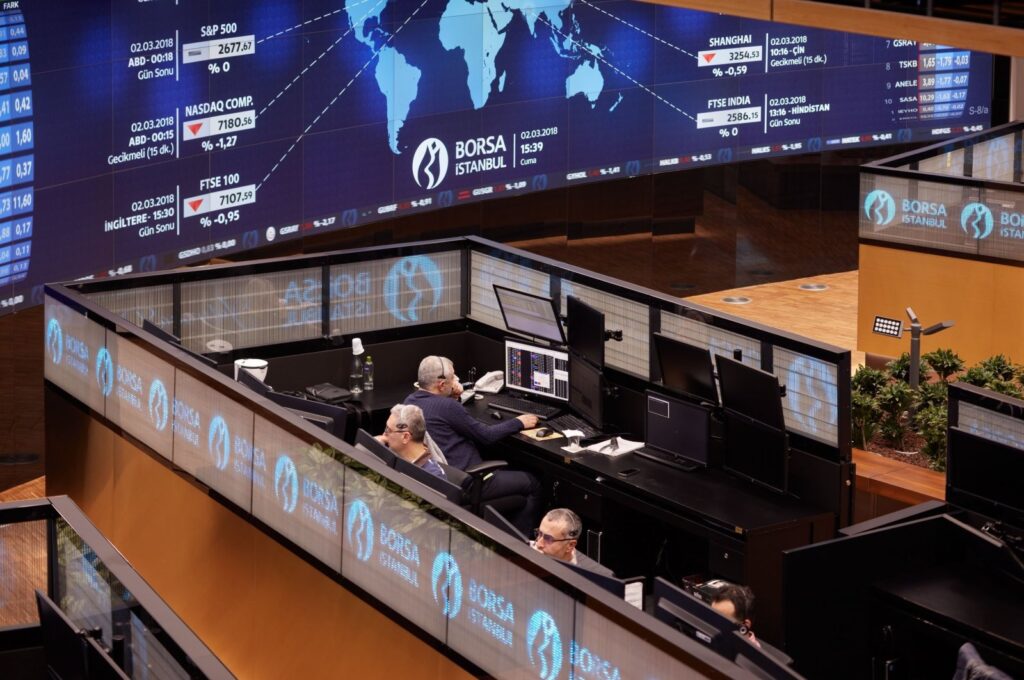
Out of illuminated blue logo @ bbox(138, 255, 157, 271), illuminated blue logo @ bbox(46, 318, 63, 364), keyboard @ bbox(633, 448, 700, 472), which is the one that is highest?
illuminated blue logo @ bbox(138, 255, 157, 271)

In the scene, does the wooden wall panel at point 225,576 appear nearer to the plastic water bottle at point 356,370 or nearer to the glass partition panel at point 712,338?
the plastic water bottle at point 356,370

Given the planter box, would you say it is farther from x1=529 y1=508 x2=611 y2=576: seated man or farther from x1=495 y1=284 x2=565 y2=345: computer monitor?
x1=529 y1=508 x2=611 y2=576: seated man

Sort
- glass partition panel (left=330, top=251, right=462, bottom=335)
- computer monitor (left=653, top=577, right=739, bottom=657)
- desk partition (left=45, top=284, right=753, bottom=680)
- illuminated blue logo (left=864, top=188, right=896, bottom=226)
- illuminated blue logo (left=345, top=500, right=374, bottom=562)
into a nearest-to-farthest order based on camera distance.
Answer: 1. desk partition (left=45, top=284, right=753, bottom=680)
2. computer monitor (left=653, top=577, right=739, bottom=657)
3. illuminated blue logo (left=345, top=500, right=374, bottom=562)
4. glass partition panel (left=330, top=251, right=462, bottom=335)
5. illuminated blue logo (left=864, top=188, right=896, bottom=226)

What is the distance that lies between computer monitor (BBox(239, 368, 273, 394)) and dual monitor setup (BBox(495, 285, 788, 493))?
57.2 inches

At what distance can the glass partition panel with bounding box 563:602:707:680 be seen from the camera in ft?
12.8

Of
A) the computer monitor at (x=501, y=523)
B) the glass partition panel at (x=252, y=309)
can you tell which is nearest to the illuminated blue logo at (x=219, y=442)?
the computer monitor at (x=501, y=523)

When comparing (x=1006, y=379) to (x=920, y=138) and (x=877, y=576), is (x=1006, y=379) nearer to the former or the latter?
(x=877, y=576)

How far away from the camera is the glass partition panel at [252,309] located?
754 centimetres

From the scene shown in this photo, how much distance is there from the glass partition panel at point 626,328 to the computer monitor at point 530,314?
196 mm

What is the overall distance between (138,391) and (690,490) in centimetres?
228

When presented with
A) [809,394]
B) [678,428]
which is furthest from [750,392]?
[678,428]

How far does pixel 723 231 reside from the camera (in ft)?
42.1

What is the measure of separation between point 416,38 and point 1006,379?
4601 millimetres

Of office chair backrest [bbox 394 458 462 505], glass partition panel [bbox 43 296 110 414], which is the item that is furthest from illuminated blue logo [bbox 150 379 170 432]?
office chair backrest [bbox 394 458 462 505]
